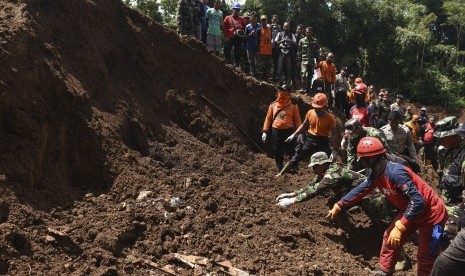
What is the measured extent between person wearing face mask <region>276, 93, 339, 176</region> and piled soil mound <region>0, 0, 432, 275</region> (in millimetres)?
648

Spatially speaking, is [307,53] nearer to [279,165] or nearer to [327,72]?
[327,72]

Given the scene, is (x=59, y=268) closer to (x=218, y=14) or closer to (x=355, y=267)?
(x=355, y=267)

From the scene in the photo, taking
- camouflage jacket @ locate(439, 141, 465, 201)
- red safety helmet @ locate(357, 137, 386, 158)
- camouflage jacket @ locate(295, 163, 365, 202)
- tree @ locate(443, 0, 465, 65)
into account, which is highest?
tree @ locate(443, 0, 465, 65)

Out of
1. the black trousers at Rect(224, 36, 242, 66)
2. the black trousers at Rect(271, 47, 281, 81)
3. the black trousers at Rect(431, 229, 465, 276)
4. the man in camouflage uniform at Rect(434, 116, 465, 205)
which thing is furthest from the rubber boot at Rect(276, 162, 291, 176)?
the black trousers at Rect(431, 229, 465, 276)

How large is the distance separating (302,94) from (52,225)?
8705mm

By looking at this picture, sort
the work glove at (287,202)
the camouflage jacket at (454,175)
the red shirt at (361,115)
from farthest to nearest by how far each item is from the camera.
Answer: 1. the red shirt at (361,115)
2. the work glove at (287,202)
3. the camouflage jacket at (454,175)

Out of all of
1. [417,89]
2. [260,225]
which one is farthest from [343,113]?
[417,89]

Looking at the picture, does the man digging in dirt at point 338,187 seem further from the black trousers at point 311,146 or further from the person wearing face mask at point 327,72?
the person wearing face mask at point 327,72

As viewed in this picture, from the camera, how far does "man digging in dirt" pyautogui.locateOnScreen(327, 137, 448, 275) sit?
16.3ft

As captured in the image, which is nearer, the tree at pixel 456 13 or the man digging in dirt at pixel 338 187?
the man digging in dirt at pixel 338 187

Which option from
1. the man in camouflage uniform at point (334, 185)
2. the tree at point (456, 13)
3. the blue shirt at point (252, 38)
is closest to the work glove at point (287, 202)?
the man in camouflage uniform at point (334, 185)

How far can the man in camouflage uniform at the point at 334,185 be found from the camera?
257 inches

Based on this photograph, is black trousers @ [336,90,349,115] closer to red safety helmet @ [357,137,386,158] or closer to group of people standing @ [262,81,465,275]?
group of people standing @ [262,81,465,275]

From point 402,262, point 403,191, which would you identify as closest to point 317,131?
point 402,262
